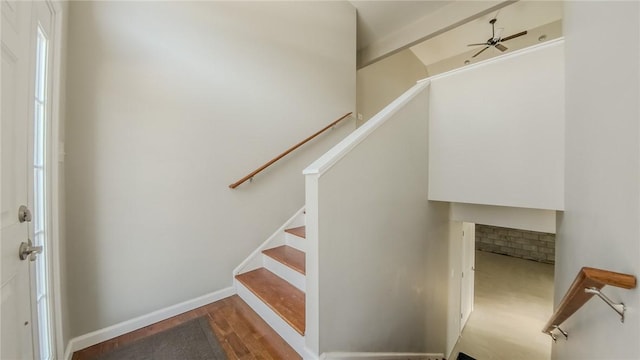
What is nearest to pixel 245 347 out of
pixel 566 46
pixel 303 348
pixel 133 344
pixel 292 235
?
pixel 303 348

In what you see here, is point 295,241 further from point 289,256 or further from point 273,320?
point 273,320

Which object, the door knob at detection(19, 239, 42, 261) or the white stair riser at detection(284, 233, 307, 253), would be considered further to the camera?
the white stair riser at detection(284, 233, 307, 253)

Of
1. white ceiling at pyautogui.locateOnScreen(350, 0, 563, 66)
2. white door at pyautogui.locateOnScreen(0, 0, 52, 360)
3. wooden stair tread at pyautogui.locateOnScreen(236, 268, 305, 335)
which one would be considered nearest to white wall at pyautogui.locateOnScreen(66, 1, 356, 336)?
wooden stair tread at pyautogui.locateOnScreen(236, 268, 305, 335)

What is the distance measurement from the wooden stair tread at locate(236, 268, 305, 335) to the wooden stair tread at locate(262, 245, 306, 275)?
0.17 meters

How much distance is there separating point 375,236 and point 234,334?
124 centimetres

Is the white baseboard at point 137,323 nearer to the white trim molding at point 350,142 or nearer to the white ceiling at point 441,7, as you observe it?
the white trim molding at point 350,142

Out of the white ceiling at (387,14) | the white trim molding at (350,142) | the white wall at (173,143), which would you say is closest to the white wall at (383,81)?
the white ceiling at (387,14)

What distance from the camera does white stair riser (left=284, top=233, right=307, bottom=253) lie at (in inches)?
88.3

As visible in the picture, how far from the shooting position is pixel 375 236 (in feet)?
5.42

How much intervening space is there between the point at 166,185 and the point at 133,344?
112 centimetres

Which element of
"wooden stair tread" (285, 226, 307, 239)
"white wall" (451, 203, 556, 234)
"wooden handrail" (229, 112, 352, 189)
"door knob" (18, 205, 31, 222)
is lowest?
"wooden stair tread" (285, 226, 307, 239)

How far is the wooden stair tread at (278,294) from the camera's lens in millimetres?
1563

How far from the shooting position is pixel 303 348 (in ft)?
4.69

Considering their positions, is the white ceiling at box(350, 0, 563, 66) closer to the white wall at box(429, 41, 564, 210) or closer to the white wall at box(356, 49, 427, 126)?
the white wall at box(356, 49, 427, 126)
